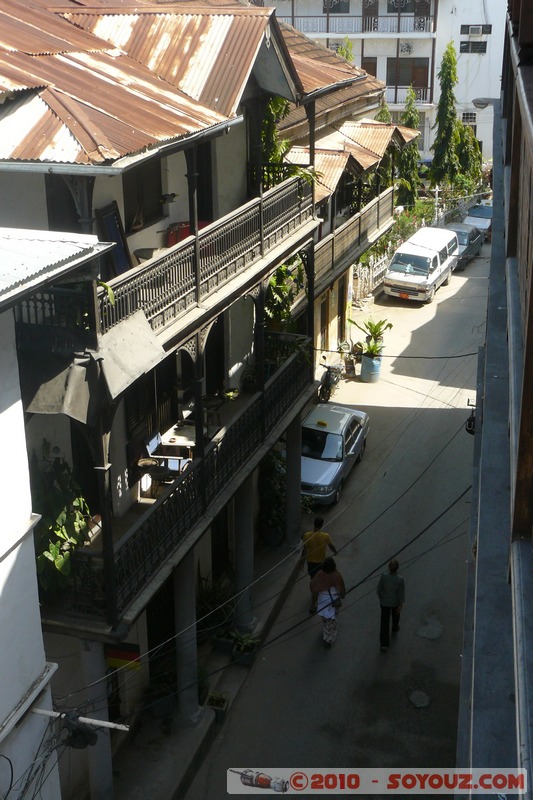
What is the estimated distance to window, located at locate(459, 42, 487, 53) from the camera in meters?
55.2

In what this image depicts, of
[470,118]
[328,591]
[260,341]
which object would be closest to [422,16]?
[470,118]

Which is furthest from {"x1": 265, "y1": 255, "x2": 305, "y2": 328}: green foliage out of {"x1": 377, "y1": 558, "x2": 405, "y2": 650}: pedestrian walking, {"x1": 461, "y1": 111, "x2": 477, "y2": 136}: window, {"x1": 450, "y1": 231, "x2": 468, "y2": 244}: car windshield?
{"x1": 461, "y1": 111, "x2": 477, "y2": 136}: window

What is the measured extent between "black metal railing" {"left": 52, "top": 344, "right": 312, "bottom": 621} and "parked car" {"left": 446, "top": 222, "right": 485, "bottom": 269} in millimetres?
26013

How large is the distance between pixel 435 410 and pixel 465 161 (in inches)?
954

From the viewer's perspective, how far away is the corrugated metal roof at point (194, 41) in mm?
13594

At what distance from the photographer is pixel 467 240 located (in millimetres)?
44031

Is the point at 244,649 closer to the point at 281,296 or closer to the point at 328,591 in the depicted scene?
the point at 328,591

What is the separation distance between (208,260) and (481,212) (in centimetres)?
3748

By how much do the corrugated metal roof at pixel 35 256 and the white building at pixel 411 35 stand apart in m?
46.0

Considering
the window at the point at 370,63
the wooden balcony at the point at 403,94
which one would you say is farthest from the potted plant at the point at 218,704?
the window at the point at 370,63

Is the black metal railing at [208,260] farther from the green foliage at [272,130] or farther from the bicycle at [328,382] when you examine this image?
the bicycle at [328,382]

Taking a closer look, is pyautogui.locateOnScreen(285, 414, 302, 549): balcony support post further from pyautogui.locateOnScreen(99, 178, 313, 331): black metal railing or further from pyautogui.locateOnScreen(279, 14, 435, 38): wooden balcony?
pyautogui.locateOnScreen(279, 14, 435, 38): wooden balcony

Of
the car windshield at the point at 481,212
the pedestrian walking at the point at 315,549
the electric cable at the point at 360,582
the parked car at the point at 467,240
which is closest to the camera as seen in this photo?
the electric cable at the point at 360,582

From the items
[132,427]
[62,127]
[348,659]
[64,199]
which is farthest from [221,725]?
[62,127]
